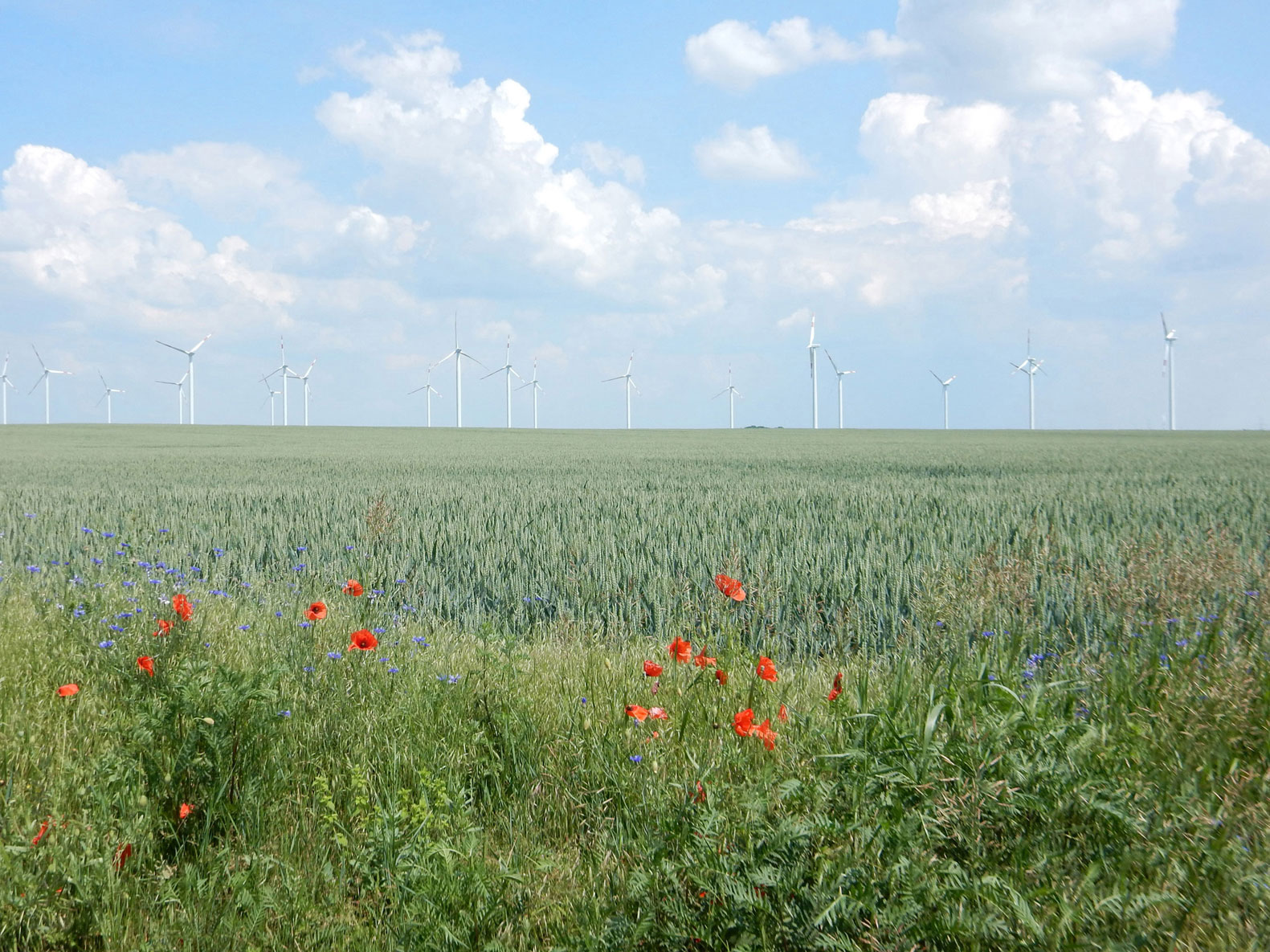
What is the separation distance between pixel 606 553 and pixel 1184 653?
656cm

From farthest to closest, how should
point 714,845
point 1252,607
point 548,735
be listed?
point 1252,607 < point 548,735 < point 714,845

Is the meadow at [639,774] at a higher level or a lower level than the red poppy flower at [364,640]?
lower

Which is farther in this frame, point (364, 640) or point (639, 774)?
point (364, 640)

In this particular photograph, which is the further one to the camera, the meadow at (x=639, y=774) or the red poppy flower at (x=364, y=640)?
the red poppy flower at (x=364, y=640)

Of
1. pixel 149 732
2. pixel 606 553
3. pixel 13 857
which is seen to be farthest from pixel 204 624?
pixel 606 553

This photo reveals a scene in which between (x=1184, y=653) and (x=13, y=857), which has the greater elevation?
(x=1184, y=653)

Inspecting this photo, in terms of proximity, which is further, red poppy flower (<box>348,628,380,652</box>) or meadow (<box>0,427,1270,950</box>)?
red poppy flower (<box>348,628,380,652</box>)

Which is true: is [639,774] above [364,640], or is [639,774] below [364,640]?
below

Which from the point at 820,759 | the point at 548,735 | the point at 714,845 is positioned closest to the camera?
the point at 714,845

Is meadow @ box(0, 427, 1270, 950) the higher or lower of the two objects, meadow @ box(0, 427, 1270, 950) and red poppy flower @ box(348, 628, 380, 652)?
the lower

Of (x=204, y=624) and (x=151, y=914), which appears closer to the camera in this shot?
(x=151, y=914)

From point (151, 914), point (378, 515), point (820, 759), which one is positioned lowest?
point (151, 914)

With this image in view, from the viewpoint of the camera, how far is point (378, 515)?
314 inches

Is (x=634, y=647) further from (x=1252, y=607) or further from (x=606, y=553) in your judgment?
(x=1252, y=607)
